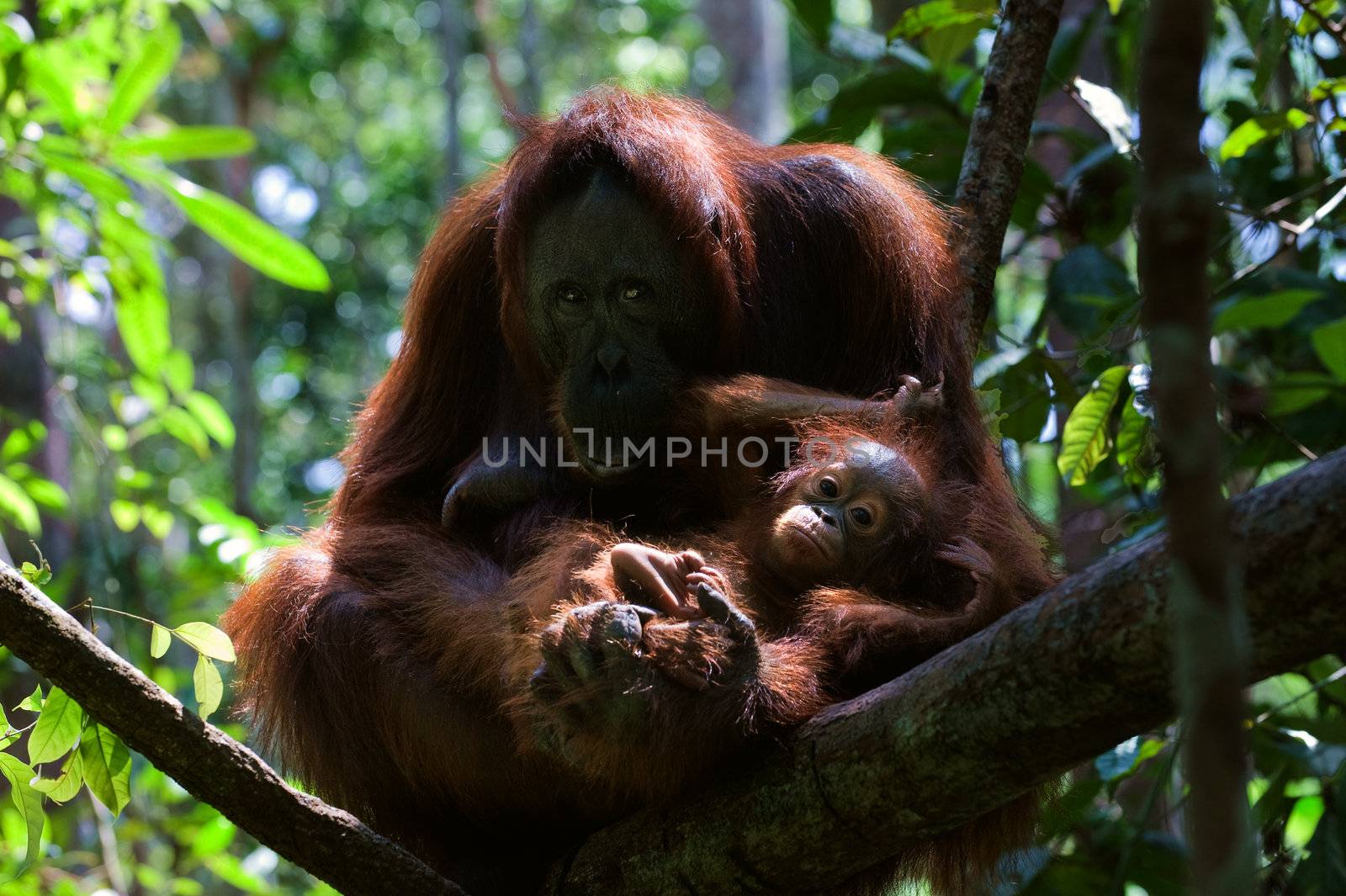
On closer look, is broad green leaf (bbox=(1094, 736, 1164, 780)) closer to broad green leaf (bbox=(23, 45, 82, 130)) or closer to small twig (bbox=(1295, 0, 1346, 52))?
small twig (bbox=(1295, 0, 1346, 52))

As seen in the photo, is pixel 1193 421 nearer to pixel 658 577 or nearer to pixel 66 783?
pixel 658 577

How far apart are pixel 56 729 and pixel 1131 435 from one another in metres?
2.15

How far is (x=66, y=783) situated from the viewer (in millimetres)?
2234

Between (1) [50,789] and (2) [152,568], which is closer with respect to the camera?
(1) [50,789]

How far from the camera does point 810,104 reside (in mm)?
20641

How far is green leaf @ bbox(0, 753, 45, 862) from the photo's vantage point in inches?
84.6

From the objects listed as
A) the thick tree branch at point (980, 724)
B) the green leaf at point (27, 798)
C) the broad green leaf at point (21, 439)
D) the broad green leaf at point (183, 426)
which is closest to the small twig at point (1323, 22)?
the thick tree branch at point (980, 724)

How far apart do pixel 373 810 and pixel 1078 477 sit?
67.3 inches

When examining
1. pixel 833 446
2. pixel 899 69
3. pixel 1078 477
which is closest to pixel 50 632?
pixel 833 446

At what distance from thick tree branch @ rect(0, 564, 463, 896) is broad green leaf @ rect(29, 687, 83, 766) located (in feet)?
0.70

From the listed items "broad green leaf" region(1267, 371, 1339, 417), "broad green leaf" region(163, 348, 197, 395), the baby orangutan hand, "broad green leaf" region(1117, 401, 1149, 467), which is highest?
"broad green leaf" region(1267, 371, 1339, 417)

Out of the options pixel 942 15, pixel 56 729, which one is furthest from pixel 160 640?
pixel 942 15

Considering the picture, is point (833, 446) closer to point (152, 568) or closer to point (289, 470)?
point (152, 568)

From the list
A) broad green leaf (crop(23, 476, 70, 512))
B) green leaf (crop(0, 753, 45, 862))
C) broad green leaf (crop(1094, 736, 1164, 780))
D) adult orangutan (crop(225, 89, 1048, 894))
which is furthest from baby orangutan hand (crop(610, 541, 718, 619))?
broad green leaf (crop(23, 476, 70, 512))
